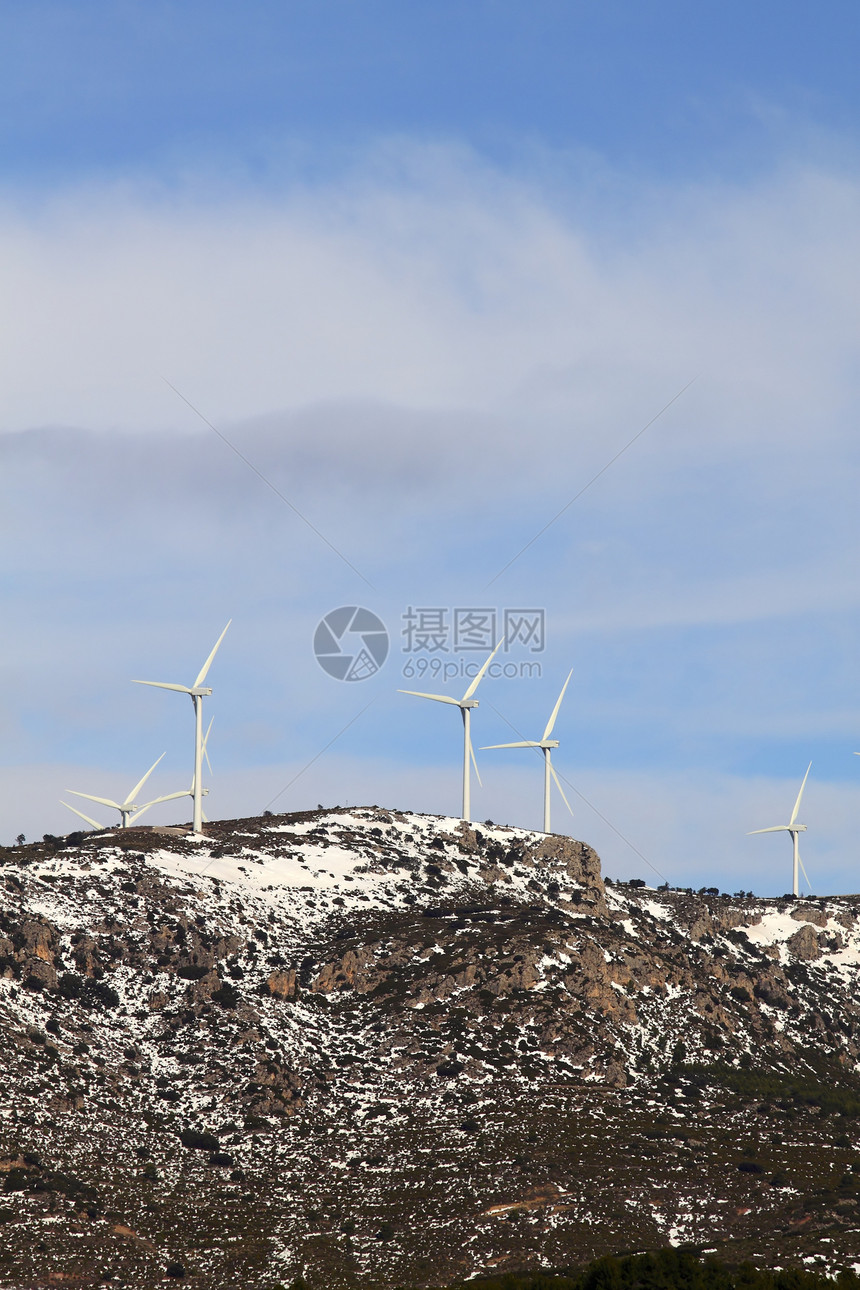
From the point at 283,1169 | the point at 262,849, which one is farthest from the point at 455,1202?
the point at 262,849

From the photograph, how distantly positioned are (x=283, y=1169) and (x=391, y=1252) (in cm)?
1901

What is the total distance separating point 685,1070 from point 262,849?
198 feet

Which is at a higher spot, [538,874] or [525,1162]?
[538,874]

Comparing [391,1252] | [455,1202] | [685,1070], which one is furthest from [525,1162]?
[685,1070]

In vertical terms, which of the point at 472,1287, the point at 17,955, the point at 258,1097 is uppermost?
the point at 17,955

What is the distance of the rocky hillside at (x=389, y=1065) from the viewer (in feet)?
330

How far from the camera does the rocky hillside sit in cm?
10069

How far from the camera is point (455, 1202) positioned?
A: 10650cm

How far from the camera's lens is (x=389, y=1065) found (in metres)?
135

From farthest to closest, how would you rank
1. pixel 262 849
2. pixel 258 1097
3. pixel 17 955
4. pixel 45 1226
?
pixel 262 849 → pixel 17 955 → pixel 258 1097 → pixel 45 1226

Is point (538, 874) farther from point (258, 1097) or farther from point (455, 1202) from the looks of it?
point (455, 1202)

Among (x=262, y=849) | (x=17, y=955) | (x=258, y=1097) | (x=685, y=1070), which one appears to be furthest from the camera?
(x=262, y=849)

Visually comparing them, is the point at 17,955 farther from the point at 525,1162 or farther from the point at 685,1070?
the point at 685,1070

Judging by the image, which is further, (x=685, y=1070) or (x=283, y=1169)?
(x=685, y=1070)
